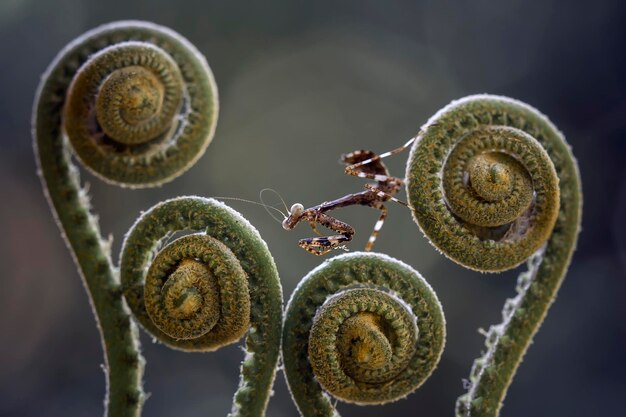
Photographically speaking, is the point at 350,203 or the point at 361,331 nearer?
the point at 361,331

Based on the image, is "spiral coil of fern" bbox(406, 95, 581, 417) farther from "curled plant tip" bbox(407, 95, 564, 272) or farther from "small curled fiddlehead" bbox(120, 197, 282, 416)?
"small curled fiddlehead" bbox(120, 197, 282, 416)

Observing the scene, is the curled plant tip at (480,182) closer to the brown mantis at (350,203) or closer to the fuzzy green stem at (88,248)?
the fuzzy green stem at (88,248)

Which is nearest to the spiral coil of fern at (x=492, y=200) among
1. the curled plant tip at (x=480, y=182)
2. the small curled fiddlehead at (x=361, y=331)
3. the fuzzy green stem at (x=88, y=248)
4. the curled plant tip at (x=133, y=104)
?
the curled plant tip at (x=480, y=182)

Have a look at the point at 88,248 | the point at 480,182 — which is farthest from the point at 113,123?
the point at 480,182

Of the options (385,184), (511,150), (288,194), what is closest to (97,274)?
(511,150)

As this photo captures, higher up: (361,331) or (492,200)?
(492,200)

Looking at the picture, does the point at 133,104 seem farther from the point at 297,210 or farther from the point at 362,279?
the point at 297,210

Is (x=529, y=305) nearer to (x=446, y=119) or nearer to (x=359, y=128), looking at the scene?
(x=446, y=119)

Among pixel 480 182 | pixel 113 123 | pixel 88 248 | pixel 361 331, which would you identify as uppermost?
pixel 113 123
